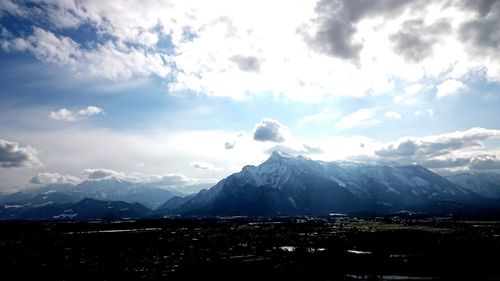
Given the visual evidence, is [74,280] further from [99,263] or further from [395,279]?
[395,279]

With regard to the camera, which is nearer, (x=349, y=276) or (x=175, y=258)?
(x=349, y=276)

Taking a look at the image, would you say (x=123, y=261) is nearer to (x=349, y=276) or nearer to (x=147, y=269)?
(x=147, y=269)

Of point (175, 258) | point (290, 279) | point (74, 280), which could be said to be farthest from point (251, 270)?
point (74, 280)

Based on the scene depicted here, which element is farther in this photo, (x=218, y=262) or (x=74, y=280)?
(x=218, y=262)

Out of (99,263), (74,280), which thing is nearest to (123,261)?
(99,263)

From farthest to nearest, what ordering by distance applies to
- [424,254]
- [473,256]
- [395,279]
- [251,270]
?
[424,254]
[473,256]
[251,270]
[395,279]

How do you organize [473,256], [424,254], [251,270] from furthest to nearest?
1. [424,254]
2. [473,256]
3. [251,270]

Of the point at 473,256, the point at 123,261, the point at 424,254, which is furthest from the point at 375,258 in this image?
the point at 123,261

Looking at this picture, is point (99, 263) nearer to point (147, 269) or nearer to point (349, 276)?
point (147, 269)

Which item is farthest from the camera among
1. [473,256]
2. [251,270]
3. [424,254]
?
[424,254]
